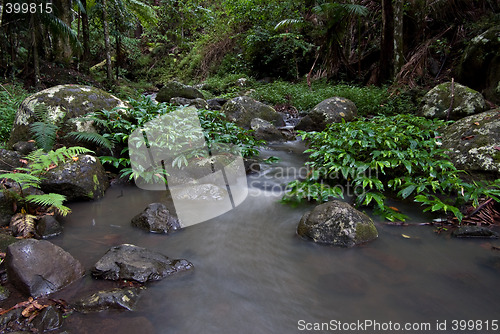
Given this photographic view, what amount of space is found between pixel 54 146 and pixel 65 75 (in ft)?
26.3

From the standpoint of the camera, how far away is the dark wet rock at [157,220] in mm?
3627

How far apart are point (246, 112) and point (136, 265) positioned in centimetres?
661

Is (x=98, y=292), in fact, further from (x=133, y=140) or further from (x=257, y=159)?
(x=257, y=159)

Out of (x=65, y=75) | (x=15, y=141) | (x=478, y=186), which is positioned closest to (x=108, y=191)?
(x=15, y=141)

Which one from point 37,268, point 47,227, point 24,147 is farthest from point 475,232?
point 24,147

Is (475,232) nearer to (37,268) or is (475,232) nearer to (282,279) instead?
(282,279)

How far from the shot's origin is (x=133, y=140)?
518 cm

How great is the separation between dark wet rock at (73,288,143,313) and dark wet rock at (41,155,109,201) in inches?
94.5

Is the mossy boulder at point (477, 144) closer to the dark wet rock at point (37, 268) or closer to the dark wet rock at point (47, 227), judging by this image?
the dark wet rock at point (37, 268)

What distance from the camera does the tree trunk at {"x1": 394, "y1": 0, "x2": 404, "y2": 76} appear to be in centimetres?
931

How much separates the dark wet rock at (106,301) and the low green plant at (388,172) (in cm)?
265

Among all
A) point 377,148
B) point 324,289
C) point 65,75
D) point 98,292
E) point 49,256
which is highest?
point 65,75

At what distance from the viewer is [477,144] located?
14.7 feet

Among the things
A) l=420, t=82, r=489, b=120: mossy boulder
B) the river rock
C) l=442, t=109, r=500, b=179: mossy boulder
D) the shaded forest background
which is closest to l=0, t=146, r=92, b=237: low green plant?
the river rock
